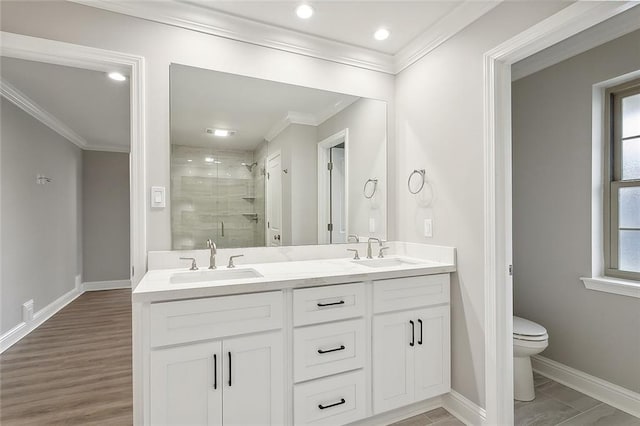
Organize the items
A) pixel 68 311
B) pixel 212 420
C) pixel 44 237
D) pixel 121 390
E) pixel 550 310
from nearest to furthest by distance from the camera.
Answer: pixel 212 420 → pixel 121 390 → pixel 550 310 → pixel 44 237 → pixel 68 311

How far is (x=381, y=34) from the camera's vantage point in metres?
→ 2.24

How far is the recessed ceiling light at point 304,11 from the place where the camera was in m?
1.95

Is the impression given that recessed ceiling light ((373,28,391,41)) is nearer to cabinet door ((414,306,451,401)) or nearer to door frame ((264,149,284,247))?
door frame ((264,149,284,247))

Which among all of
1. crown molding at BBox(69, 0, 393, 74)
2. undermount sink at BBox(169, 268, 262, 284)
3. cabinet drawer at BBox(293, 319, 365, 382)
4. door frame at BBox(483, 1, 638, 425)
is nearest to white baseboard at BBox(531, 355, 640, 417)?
door frame at BBox(483, 1, 638, 425)

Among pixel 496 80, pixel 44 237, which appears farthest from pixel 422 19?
pixel 44 237

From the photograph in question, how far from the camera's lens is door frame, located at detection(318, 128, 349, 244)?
2.43m

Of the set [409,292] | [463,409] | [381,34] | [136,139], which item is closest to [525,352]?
[463,409]

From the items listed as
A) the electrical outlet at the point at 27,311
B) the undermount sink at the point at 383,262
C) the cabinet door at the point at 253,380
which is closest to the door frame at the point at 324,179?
the undermount sink at the point at 383,262

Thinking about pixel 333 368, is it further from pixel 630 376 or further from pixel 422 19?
pixel 422 19

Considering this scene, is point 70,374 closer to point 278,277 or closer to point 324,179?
point 278,277

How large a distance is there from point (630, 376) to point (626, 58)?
2036mm

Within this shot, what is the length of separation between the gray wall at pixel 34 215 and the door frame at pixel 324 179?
3.09m

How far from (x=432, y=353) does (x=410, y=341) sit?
0.20 meters

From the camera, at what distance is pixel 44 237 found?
4.07m
